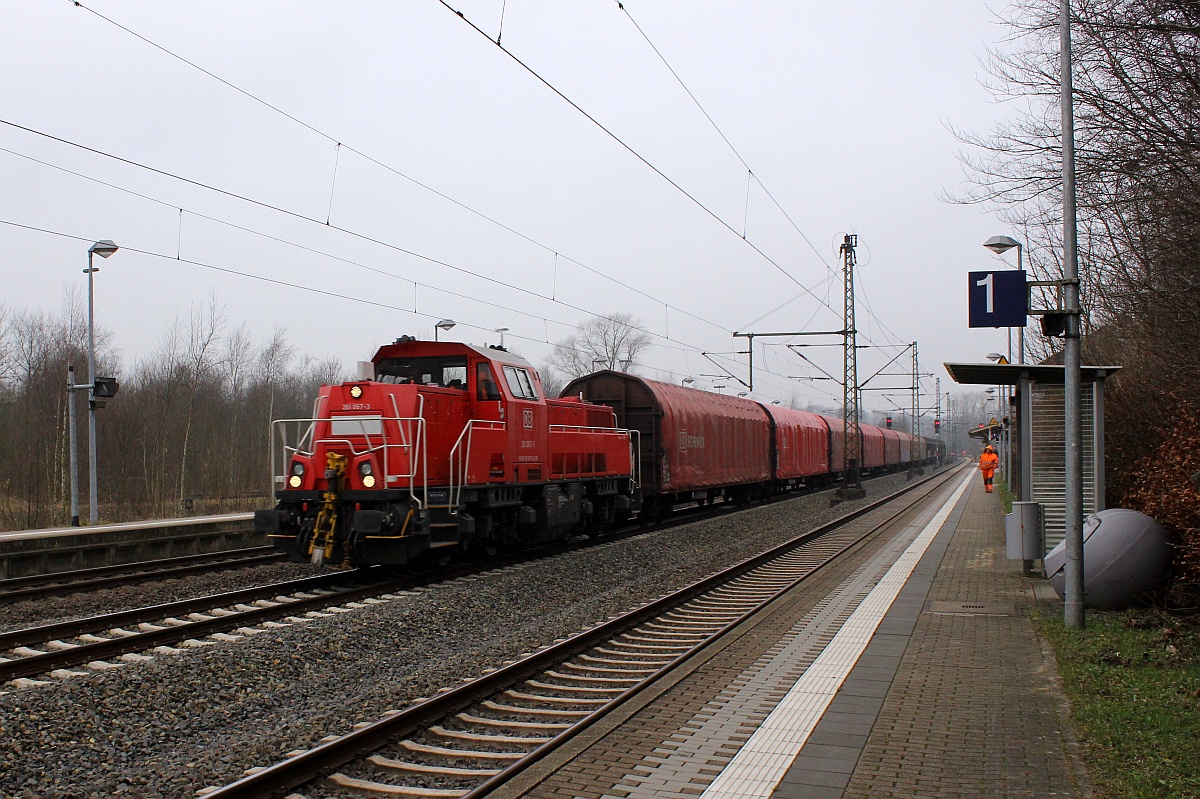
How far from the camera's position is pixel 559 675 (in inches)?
311

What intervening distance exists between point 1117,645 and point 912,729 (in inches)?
146

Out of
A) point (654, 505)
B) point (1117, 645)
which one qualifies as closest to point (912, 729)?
point (1117, 645)

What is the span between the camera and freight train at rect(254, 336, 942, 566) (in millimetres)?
11875

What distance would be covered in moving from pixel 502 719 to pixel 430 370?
844cm

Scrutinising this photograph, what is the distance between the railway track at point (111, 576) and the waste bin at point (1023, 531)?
462 inches

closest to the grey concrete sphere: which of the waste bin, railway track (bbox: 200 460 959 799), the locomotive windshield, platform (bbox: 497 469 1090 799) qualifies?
platform (bbox: 497 469 1090 799)

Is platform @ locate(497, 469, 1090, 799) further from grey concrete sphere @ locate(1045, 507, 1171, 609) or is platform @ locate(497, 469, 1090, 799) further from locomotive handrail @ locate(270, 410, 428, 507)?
locomotive handrail @ locate(270, 410, 428, 507)

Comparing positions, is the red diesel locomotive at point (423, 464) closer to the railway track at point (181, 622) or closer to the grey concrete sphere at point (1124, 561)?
the railway track at point (181, 622)

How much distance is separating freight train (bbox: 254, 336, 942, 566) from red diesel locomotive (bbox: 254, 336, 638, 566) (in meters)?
0.02

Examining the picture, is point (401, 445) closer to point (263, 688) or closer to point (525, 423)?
point (525, 423)

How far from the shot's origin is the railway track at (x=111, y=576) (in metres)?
11.8

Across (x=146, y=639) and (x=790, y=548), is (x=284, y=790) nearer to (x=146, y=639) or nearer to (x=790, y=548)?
(x=146, y=639)

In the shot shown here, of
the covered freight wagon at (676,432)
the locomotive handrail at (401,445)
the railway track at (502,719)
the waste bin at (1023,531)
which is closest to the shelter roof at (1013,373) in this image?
the waste bin at (1023,531)

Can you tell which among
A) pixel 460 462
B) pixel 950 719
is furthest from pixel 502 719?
pixel 460 462
